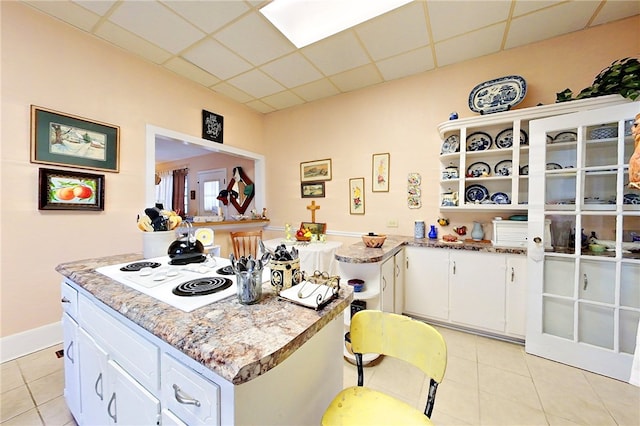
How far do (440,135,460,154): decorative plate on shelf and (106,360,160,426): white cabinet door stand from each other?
2943 mm

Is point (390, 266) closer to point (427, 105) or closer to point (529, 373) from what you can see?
point (529, 373)

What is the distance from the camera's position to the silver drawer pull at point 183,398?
0.63 metres

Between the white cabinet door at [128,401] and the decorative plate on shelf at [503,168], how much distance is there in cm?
301

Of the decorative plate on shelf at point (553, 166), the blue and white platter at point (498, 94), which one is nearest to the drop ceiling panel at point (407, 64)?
the blue and white platter at point (498, 94)

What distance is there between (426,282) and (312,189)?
2.06 meters

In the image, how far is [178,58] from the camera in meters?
2.59

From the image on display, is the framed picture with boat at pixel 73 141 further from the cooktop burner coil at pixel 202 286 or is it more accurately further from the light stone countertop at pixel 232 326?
the cooktop burner coil at pixel 202 286

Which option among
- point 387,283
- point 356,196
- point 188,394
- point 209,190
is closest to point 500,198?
point 387,283

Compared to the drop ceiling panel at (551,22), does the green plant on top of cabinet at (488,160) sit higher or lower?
lower

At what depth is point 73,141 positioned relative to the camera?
2166mm

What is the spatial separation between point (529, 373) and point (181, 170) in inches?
280

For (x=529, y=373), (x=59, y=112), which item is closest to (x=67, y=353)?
(x=59, y=112)

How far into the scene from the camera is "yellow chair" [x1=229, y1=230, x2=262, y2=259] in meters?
3.50

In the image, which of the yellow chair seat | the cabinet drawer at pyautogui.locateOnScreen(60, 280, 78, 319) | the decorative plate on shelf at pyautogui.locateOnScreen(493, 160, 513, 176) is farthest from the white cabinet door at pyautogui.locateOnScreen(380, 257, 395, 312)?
the cabinet drawer at pyautogui.locateOnScreen(60, 280, 78, 319)
